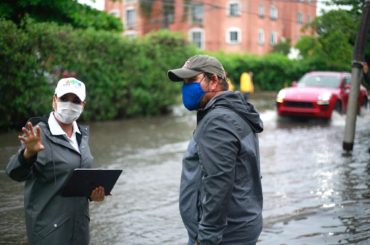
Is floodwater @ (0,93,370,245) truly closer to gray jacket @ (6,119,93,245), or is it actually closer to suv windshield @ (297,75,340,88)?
gray jacket @ (6,119,93,245)

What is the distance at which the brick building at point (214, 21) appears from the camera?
55.8 m

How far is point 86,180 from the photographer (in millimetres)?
3818

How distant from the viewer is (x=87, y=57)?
58.1 ft

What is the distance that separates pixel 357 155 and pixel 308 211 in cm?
506

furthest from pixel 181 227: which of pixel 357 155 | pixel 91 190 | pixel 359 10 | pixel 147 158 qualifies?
pixel 359 10

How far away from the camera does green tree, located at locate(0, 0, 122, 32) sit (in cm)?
1322

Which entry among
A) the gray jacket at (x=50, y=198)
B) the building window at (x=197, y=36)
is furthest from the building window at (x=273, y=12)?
the gray jacket at (x=50, y=198)

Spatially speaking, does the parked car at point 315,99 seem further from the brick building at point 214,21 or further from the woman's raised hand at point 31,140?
the brick building at point 214,21

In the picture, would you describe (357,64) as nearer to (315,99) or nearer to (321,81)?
(315,99)

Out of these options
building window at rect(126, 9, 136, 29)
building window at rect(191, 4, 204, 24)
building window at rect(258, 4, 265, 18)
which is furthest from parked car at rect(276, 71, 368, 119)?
building window at rect(126, 9, 136, 29)

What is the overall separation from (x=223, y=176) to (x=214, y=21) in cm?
5431

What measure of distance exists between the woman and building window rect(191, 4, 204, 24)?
53.8 m

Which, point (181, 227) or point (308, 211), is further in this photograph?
point (308, 211)

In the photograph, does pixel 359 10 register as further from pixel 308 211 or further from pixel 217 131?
pixel 217 131
